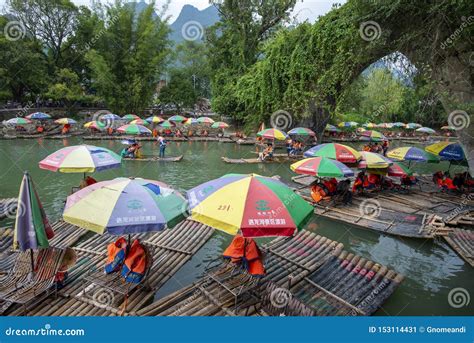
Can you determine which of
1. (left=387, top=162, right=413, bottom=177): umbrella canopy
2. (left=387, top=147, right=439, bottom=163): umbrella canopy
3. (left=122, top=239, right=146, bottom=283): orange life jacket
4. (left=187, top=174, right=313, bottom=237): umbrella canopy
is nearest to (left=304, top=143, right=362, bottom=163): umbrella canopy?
(left=387, top=162, right=413, bottom=177): umbrella canopy

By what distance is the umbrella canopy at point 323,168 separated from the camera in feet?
31.4

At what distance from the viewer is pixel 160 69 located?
40.4 m

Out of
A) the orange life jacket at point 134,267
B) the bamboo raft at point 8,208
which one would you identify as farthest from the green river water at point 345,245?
the orange life jacket at point 134,267

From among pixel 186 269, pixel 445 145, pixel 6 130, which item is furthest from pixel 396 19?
pixel 6 130

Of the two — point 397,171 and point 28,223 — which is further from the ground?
point 28,223

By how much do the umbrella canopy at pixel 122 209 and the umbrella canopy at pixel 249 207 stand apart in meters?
0.44

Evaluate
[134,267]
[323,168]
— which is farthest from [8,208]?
[323,168]

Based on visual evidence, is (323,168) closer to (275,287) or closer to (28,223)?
(275,287)

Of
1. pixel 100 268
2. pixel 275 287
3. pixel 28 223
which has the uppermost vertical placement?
pixel 28 223

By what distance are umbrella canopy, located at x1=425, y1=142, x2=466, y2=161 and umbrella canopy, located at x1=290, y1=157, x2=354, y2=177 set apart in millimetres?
5382

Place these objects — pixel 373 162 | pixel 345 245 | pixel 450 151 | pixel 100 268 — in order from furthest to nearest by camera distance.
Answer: pixel 450 151 → pixel 373 162 → pixel 345 245 → pixel 100 268

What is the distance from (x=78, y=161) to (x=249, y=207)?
231 inches

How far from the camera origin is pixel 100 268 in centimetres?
662

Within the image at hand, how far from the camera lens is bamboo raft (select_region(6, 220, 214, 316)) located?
5352mm
